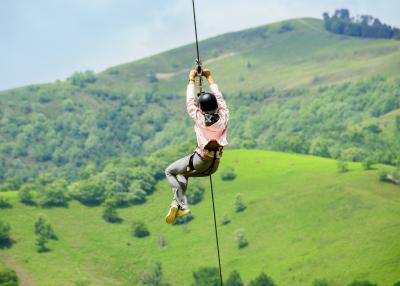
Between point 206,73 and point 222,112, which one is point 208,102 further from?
point 206,73

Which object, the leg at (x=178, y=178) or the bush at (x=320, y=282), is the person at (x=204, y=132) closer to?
the leg at (x=178, y=178)

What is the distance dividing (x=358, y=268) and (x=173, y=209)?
588ft

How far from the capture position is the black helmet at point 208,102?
56.0 ft

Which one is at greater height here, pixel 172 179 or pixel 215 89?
pixel 215 89

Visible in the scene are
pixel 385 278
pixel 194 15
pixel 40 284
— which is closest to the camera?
pixel 194 15

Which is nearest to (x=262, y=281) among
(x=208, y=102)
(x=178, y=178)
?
(x=178, y=178)

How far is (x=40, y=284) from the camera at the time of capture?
198m

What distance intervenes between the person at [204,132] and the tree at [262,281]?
178m

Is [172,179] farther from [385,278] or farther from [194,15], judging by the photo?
[385,278]

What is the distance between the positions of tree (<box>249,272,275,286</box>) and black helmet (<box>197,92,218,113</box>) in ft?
589

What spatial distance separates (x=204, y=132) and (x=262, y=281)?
179918 mm

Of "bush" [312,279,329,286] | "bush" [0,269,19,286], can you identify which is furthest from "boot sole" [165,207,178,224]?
"bush" [0,269,19,286]

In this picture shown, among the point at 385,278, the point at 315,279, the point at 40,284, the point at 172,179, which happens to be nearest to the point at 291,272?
the point at 315,279

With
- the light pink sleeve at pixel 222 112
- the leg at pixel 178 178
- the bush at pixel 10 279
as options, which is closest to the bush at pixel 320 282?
the bush at pixel 10 279
